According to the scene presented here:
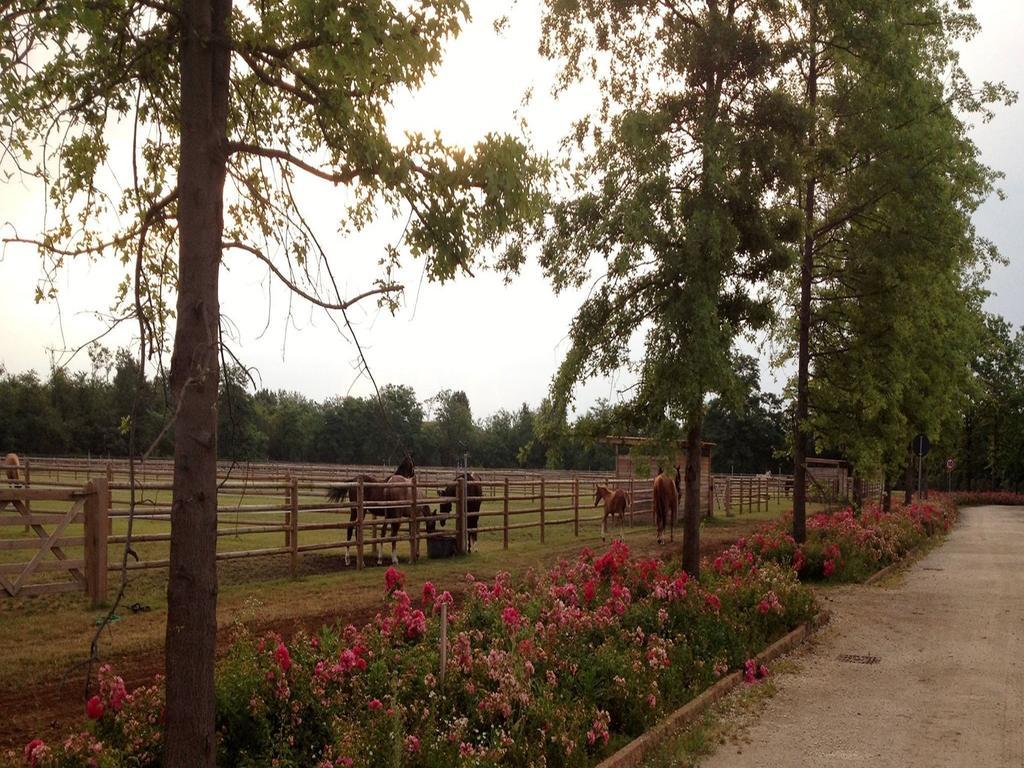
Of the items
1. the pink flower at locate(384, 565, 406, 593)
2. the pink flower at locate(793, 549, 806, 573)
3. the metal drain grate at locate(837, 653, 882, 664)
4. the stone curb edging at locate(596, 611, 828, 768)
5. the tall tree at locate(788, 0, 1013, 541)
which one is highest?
the tall tree at locate(788, 0, 1013, 541)

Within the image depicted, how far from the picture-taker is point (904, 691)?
7.99m

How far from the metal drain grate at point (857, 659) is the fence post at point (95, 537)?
827 centimetres

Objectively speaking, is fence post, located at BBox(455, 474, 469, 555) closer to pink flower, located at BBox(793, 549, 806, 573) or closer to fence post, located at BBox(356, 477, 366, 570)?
fence post, located at BBox(356, 477, 366, 570)

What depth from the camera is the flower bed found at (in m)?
14.0

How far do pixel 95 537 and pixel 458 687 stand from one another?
631 cm

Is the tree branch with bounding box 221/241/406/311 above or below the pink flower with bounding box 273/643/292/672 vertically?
above

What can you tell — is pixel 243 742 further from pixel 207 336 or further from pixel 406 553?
pixel 406 553

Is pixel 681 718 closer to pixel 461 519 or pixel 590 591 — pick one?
pixel 590 591

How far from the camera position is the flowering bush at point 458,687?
4598mm

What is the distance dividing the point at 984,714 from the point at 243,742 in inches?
230

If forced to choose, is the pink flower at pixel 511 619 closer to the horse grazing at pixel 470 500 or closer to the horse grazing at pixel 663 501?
the horse grazing at pixel 470 500

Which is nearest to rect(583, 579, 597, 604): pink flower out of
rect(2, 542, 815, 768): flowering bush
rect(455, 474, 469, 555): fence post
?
rect(2, 542, 815, 768): flowering bush

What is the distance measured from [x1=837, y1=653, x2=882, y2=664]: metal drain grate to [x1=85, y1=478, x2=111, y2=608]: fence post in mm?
8274

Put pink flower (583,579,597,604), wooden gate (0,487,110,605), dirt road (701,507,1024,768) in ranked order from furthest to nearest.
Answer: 1. wooden gate (0,487,110,605)
2. pink flower (583,579,597,604)
3. dirt road (701,507,1024,768)
